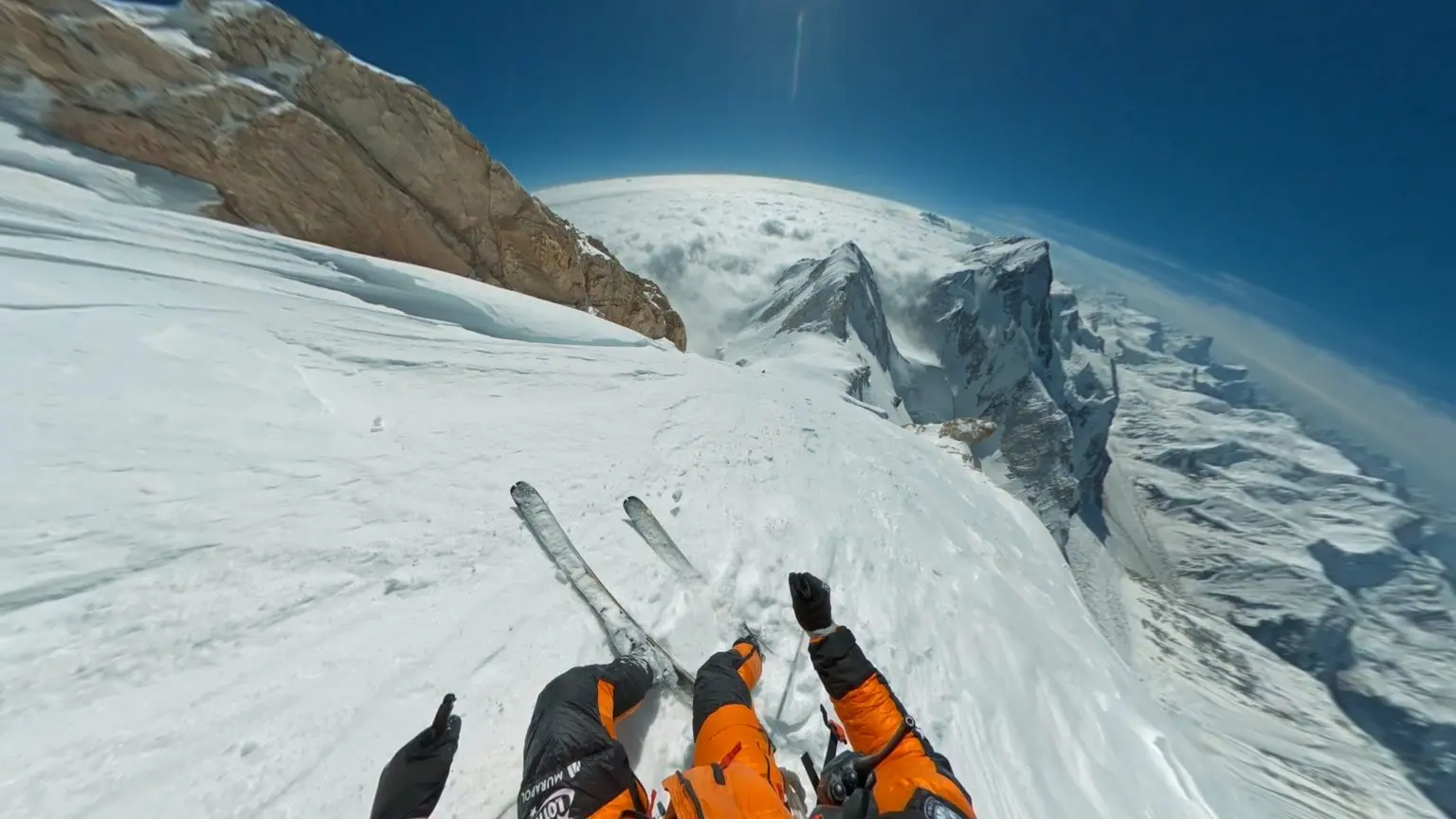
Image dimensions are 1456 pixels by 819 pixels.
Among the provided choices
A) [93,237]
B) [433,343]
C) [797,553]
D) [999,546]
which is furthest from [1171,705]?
[93,237]

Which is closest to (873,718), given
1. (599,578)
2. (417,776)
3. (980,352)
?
(599,578)

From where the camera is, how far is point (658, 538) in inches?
190

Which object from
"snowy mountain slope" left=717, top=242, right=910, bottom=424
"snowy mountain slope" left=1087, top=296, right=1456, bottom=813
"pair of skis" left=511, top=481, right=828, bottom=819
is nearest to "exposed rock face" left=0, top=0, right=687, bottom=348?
"pair of skis" left=511, top=481, right=828, bottom=819

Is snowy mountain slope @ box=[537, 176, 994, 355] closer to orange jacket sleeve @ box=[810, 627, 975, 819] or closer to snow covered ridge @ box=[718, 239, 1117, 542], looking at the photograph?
snow covered ridge @ box=[718, 239, 1117, 542]

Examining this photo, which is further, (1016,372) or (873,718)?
(1016,372)

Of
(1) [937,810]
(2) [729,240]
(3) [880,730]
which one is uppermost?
(2) [729,240]

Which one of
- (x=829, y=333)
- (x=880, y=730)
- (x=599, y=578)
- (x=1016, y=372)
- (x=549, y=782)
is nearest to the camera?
(x=549, y=782)

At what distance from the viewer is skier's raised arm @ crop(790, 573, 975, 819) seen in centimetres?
285

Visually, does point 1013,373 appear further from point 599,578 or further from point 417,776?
point 417,776

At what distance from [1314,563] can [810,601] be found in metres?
189

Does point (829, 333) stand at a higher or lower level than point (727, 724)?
higher

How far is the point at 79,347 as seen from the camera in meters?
4.24

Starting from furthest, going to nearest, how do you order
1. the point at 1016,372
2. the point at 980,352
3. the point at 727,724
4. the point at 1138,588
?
the point at 1016,372 → the point at 980,352 → the point at 1138,588 → the point at 727,724

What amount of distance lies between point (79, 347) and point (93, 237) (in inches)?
124
